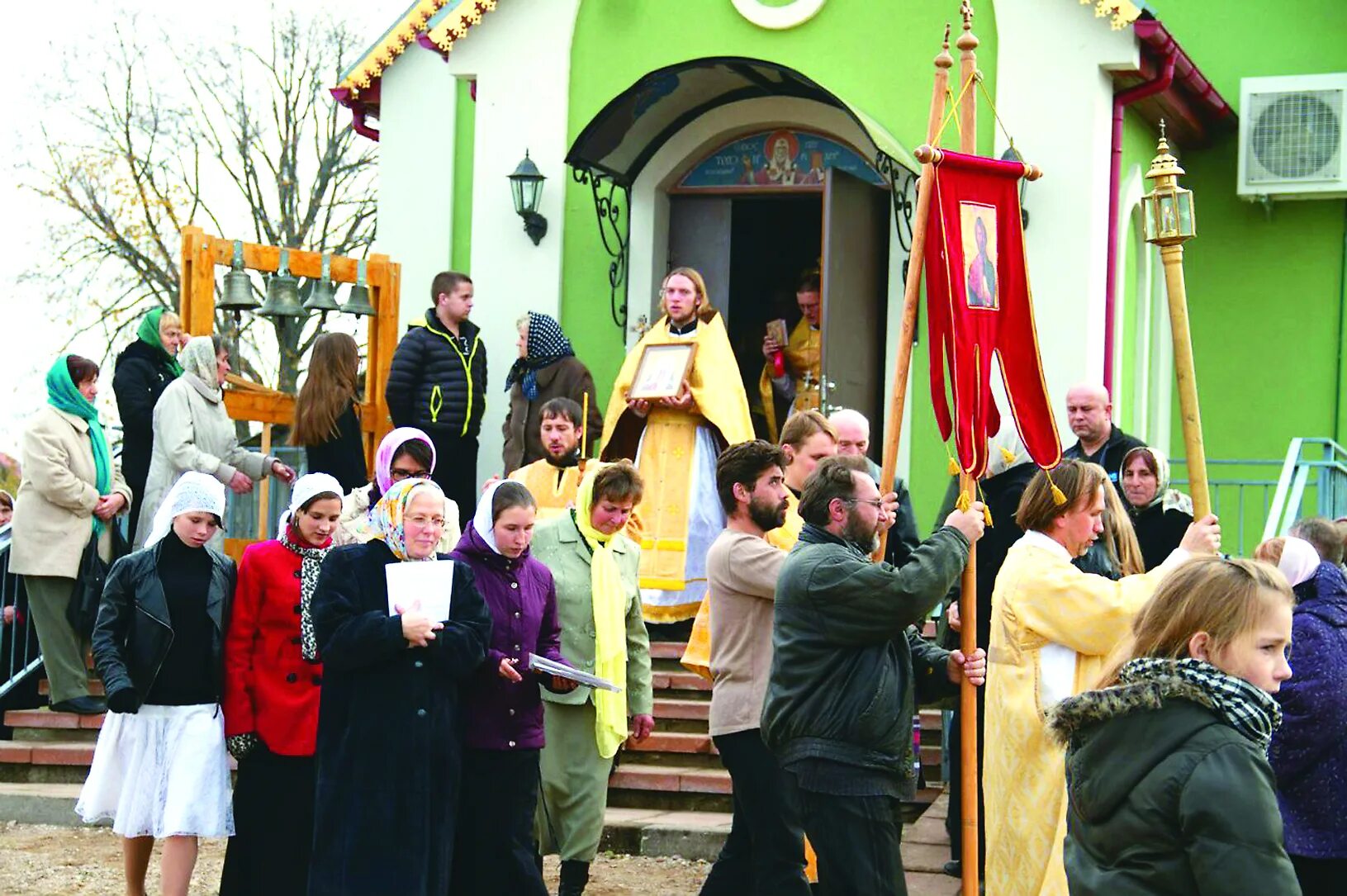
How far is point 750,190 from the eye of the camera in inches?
527

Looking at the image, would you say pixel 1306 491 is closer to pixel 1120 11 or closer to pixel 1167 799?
pixel 1120 11

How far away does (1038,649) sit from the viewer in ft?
20.4

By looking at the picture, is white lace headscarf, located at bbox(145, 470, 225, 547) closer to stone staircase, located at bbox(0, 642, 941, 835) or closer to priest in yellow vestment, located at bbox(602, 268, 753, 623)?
stone staircase, located at bbox(0, 642, 941, 835)

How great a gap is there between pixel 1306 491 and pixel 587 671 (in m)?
6.35

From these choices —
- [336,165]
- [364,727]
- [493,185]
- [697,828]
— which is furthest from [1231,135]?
[336,165]

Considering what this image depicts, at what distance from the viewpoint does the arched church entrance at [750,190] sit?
12250 millimetres

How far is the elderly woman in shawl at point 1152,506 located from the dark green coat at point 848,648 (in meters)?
2.68

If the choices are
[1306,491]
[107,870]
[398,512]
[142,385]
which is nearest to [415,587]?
[398,512]

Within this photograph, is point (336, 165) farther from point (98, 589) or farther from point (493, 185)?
point (98, 589)

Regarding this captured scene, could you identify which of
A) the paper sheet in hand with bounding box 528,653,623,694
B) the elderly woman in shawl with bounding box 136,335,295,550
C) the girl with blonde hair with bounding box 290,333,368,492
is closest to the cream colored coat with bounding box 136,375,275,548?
the elderly woman in shawl with bounding box 136,335,295,550

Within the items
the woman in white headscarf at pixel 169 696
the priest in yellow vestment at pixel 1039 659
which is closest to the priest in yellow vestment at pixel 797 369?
the woman in white headscarf at pixel 169 696

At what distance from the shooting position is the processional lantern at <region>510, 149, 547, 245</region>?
13.1 metres

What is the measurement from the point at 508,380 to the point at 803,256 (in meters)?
3.61

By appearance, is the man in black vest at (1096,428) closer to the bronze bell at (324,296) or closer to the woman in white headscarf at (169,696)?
the woman in white headscarf at (169,696)
